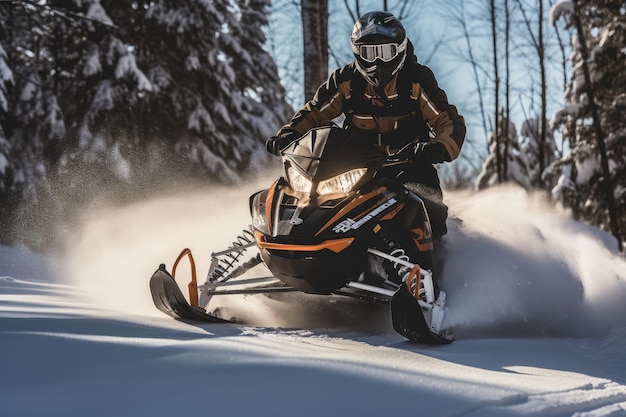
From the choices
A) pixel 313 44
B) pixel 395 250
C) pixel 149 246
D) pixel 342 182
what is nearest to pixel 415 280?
pixel 395 250

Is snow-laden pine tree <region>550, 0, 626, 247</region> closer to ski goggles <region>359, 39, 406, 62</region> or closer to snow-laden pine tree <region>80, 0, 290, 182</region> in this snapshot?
snow-laden pine tree <region>80, 0, 290, 182</region>

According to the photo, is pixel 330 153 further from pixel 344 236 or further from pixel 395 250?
pixel 395 250

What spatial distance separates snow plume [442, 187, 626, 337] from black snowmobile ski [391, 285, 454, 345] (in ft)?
2.75

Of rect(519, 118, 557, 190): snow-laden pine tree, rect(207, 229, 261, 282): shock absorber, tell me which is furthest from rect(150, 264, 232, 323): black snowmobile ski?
rect(519, 118, 557, 190): snow-laden pine tree

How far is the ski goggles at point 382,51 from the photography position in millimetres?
4375

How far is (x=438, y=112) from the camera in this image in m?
4.52

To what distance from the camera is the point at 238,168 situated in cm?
1934

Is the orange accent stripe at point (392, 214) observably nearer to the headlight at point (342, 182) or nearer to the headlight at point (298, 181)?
the headlight at point (342, 182)

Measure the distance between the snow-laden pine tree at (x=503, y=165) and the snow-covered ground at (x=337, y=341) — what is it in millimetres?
22342

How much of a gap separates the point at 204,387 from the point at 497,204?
4984 mm

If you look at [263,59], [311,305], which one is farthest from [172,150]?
[311,305]

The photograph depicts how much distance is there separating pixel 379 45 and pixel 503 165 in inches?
1036

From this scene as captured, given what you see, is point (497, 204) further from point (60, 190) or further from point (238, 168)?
point (238, 168)

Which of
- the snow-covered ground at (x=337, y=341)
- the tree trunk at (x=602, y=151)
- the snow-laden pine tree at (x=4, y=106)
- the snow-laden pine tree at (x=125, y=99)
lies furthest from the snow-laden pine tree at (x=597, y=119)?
the snow-laden pine tree at (x=4, y=106)
